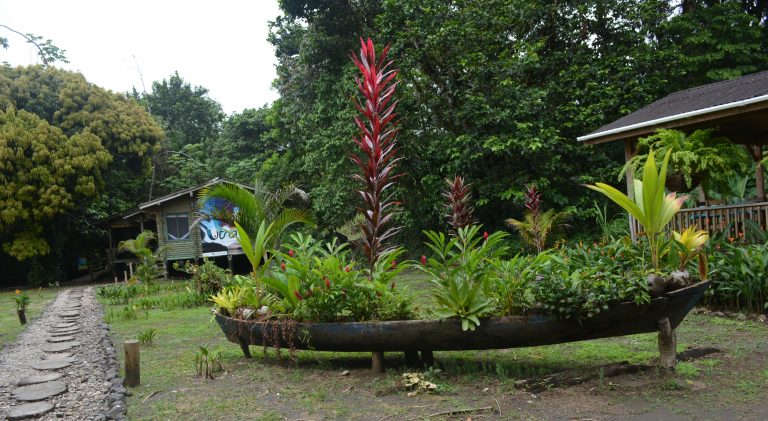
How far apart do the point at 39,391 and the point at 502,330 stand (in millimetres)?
4554

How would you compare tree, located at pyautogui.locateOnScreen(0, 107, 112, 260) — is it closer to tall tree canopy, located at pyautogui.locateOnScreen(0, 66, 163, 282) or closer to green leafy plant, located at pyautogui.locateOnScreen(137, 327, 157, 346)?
tall tree canopy, located at pyautogui.locateOnScreen(0, 66, 163, 282)

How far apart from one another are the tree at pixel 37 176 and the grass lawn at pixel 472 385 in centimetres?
1663

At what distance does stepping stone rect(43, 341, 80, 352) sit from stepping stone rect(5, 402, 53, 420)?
2999 mm

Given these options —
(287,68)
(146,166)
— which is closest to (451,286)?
(287,68)

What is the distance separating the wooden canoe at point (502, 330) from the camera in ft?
13.6

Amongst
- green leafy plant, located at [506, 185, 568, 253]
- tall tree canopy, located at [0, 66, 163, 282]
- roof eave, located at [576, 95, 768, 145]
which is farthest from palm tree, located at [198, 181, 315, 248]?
tall tree canopy, located at [0, 66, 163, 282]

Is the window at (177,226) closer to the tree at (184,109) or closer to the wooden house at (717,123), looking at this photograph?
the tree at (184,109)

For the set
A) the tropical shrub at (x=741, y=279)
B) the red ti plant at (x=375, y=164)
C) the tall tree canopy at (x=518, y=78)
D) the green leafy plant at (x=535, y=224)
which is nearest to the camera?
the red ti plant at (x=375, y=164)

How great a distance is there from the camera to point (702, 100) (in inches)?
373

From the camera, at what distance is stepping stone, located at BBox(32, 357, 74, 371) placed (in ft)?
20.9

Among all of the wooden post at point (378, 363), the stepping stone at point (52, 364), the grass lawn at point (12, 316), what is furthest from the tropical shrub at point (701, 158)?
the grass lawn at point (12, 316)

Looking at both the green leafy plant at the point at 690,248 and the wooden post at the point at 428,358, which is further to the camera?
the wooden post at the point at 428,358

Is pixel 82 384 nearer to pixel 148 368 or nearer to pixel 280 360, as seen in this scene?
pixel 148 368

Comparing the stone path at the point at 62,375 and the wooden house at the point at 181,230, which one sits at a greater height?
the wooden house at the point at 181,230
